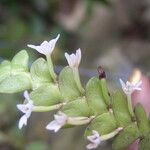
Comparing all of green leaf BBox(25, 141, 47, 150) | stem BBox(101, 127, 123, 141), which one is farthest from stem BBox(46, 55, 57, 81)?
green leaf BBox(25, 141, 47, 150)

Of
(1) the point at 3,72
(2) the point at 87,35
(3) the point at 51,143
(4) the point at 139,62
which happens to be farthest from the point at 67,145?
(1) the point at 3,72

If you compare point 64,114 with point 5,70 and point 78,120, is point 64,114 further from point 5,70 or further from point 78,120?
point 5,70

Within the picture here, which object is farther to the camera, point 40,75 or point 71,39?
point 71,39

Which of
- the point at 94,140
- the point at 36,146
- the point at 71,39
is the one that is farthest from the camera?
the point at 71,39

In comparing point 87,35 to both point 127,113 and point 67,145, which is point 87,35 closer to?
point 67,145

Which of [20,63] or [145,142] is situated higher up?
[20,63]

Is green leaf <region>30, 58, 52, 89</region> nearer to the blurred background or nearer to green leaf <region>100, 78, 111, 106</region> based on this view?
green leaf <region>100, 78, 111, 106</region>

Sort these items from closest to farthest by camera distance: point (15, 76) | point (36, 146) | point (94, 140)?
point (94, 140) → point (15, 76) → point (36, 146)

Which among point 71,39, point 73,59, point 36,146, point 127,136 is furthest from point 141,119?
point 71,39
